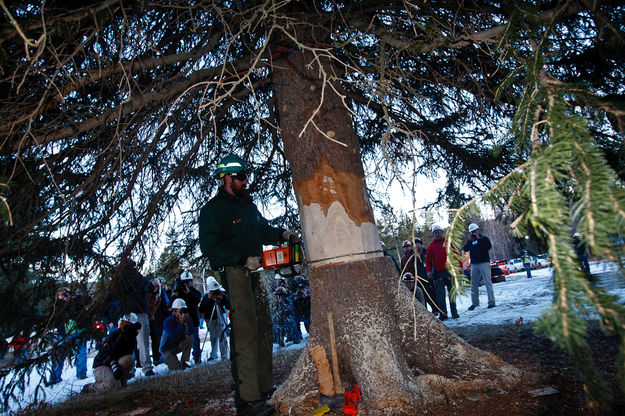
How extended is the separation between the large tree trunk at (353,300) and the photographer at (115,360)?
11.0 ft

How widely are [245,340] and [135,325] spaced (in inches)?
131

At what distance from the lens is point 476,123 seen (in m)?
4.71

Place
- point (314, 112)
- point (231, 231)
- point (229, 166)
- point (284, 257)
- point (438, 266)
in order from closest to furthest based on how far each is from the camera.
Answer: point (314, 112), point (284, 257), point (231, 231), point (229, 166), point (438, 266)

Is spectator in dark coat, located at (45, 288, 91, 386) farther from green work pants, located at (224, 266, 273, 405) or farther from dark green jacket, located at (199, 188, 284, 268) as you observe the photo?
green work pants, located at (224, 266, 273, 405)

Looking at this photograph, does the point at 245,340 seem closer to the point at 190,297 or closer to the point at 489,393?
the point at 489,393

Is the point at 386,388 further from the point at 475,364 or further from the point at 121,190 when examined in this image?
the point at 121,190

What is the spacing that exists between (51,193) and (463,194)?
4581mm

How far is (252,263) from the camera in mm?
3172

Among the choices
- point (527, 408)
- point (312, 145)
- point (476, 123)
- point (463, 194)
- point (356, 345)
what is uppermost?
point (476, 123)

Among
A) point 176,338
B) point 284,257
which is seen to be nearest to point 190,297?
point 176,338

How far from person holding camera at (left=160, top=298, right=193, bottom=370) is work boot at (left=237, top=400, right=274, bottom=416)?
398 centimetres

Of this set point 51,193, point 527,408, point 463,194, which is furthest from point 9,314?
point 463,194

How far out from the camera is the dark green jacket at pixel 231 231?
125 inches

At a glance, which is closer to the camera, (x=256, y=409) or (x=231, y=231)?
(x=256, y=409)
